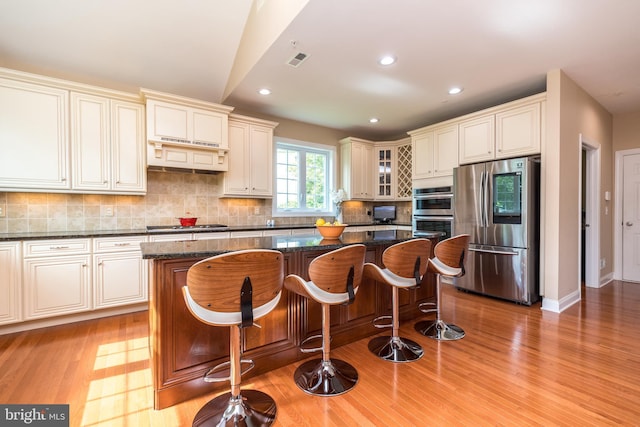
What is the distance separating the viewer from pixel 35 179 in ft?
9.67

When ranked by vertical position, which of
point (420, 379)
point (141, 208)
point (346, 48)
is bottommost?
point (420, 379)

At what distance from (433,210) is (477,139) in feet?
3.81

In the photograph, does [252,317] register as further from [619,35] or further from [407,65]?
[619,35]

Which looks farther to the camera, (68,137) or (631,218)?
(631,218)

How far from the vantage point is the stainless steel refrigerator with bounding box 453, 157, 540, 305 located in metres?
3.39

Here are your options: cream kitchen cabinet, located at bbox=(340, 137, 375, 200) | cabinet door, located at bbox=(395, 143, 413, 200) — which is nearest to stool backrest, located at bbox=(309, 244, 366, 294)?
cream kitchen cabinet, located at bbox=(340, 137, 375, 200)

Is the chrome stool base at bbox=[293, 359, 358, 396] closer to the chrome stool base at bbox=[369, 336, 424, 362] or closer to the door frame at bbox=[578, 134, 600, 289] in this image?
the chrome stool base at bbox=[369, 336, 424, 362]

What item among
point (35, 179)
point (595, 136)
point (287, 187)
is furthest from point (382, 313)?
point (595, 136)

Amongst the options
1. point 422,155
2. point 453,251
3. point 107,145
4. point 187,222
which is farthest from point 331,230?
point 422,155

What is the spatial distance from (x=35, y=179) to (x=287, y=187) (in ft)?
10.2

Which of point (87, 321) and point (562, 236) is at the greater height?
point (562, 236)

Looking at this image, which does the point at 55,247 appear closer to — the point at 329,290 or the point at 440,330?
the point at 329,290

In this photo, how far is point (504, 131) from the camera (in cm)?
370

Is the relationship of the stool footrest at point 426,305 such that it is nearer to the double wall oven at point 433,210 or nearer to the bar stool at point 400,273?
the bar stool at point 400,273
